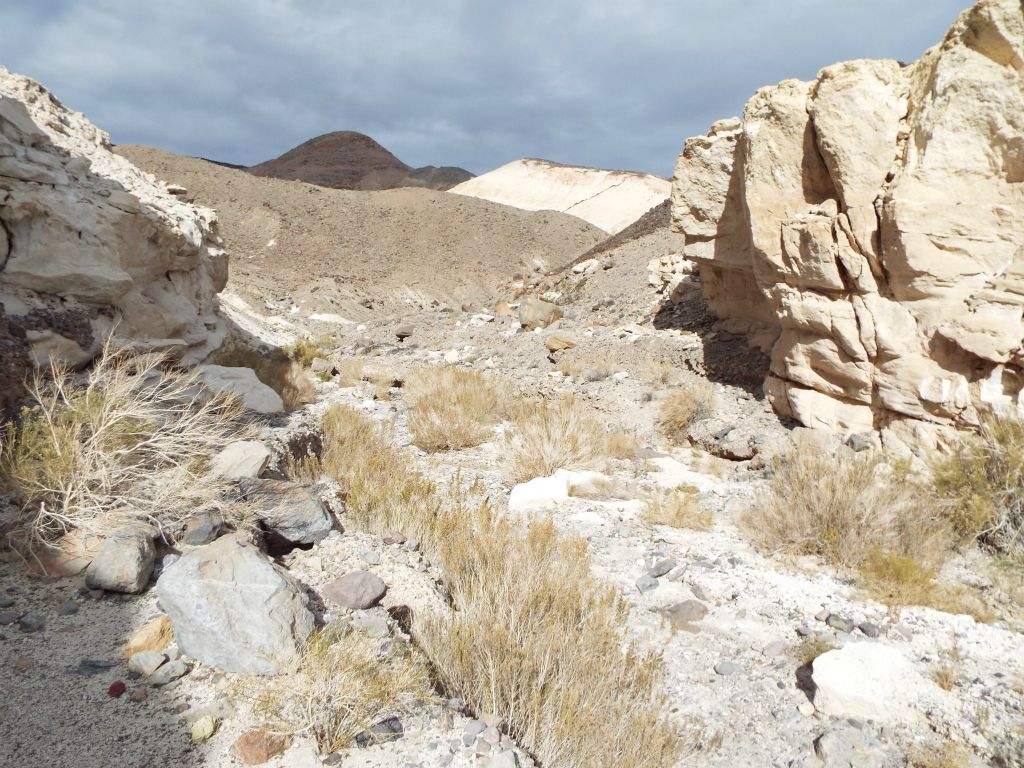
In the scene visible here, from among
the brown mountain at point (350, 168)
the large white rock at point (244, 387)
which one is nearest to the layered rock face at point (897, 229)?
the large white rock at point (244, 387)

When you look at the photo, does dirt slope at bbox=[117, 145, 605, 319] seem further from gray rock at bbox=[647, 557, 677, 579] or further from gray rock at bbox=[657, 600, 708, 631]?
gray rock at bbox=[657, 600, 708, 631]

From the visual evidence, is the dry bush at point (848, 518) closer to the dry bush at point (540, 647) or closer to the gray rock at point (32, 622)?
the dry bush at point (540, 647)

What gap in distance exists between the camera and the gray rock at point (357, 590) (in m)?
2.79

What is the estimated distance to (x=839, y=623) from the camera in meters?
3.11

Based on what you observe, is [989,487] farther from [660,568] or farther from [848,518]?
[660,568]

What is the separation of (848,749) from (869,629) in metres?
0.97

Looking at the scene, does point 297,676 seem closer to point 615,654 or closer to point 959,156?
point 615,654

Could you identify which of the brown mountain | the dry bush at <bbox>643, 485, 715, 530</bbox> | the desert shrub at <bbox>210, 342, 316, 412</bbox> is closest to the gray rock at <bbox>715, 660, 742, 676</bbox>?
the dry bush at <bbox>643, 485, 715, 530</bbox>

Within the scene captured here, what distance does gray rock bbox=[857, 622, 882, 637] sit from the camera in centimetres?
303

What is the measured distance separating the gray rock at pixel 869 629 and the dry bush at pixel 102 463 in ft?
11.4

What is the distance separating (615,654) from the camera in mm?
2570

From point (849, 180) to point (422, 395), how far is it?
Answer: 5351 millimetres

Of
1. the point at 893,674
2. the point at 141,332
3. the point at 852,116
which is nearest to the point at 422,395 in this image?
the point at 141,332

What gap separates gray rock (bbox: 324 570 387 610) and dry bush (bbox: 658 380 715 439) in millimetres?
4629
